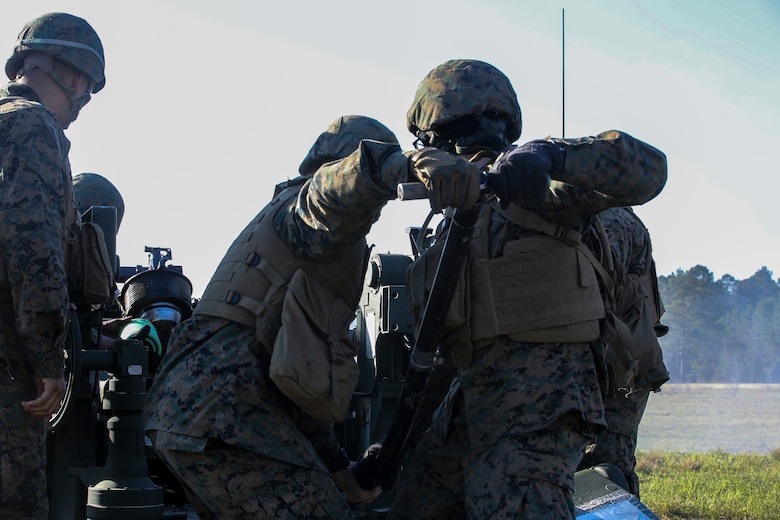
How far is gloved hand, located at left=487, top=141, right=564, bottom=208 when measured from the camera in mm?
3588

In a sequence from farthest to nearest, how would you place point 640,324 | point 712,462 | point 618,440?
1. point 712,462
2. point 618,440
3. point 640,324

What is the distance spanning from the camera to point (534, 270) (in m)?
4.02

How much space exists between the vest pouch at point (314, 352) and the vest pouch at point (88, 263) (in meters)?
1.44

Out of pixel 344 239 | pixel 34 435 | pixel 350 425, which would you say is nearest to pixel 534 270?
pixel 344 239

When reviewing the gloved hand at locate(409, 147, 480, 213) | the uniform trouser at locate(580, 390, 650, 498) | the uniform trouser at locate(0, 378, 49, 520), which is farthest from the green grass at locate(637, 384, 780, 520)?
the gloved hand at locate(409, 147, 480, 213)

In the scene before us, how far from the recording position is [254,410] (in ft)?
13.2

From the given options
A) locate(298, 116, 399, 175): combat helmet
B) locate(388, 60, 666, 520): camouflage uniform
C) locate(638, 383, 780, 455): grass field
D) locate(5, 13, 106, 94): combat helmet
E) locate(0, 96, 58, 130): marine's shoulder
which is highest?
locate(5, 13, 106, 94): combat helmet

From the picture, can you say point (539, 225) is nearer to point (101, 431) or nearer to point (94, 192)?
point (101, 431)

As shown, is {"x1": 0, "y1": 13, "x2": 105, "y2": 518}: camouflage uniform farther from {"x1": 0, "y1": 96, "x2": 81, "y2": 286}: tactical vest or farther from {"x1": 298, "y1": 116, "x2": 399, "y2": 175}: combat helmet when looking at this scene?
{"x1": 298, "y1": 116, "x2": 399, "y2": 175}: combat helmet

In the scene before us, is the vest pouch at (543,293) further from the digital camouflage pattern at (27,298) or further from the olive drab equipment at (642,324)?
the olive drab equipment at (642,324)

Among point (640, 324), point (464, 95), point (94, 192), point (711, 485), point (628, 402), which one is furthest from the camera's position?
point (711, 485)

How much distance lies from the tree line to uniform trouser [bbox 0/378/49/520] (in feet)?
123

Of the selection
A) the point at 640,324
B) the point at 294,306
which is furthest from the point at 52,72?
the point at 640,324

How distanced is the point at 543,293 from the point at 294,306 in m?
0.93
